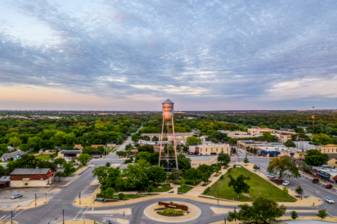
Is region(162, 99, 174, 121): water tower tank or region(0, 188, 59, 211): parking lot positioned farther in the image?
region(162, 99, 174, 121): water tower tank

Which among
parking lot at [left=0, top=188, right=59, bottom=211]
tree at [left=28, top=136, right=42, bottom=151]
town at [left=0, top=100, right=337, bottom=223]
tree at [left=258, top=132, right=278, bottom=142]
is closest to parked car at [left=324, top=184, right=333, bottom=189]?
town at [left=0, top=100, right=337, bottom=223]

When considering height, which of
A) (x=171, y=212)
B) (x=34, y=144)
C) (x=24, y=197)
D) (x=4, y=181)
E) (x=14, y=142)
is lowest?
(x=24, y=197)

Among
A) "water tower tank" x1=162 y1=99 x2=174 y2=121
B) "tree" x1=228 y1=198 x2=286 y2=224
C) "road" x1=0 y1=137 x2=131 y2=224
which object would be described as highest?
"water tower tank" x1=162 y1=99 x2=174 y2=121

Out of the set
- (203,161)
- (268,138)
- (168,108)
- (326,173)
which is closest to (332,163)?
(326,173)

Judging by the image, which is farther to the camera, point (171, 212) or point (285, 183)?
point (285, 183)

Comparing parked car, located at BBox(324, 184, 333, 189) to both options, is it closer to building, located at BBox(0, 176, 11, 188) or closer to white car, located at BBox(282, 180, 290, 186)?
white car, located at BBox(282, 180, 290, 186)

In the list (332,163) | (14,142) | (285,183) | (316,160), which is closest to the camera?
(285,183)

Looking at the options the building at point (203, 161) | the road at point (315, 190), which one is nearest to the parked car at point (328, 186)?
the road at point (315, 190)

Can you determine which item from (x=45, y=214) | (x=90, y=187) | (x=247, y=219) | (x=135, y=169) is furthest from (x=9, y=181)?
(x=247, y=219)

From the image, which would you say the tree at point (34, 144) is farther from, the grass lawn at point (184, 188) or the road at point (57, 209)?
the grass lawn at point (184, 188)

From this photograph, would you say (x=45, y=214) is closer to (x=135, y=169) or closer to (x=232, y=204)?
(x=135, y=169)

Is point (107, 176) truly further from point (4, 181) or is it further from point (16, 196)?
point (4, 181)
